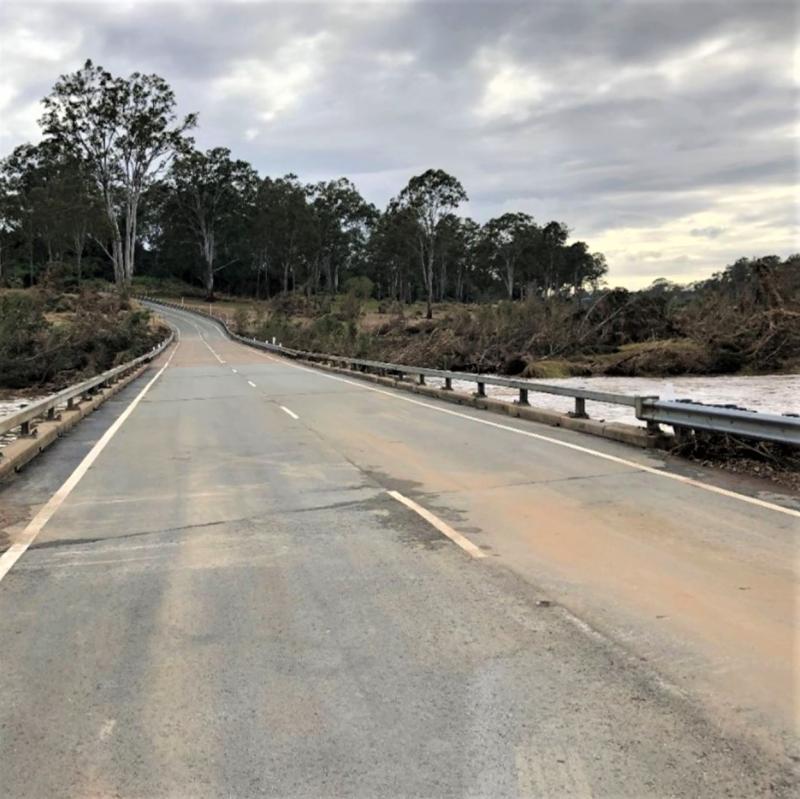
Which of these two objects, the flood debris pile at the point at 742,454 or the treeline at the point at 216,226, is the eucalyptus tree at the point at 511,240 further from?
the flood debris pile at the point at 742,454

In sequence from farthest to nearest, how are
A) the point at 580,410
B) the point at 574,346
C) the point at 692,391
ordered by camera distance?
the point at 574,346 → the point at 692,391 → the point at 580,410

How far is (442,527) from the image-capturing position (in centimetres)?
712

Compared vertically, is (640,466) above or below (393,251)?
below

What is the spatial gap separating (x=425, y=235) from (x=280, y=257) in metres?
34.8

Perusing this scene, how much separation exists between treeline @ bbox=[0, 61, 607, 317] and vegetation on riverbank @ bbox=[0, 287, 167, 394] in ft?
109

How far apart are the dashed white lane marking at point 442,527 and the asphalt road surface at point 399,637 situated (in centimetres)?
3

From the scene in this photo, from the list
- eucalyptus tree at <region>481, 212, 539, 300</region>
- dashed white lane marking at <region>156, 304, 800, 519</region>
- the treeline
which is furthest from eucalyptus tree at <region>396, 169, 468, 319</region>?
dashed white lane marking at <region>156, 304, 800, 519</region>

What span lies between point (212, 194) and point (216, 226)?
5.92m

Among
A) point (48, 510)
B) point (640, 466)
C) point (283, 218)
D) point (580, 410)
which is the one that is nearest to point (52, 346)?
point (580, 410)

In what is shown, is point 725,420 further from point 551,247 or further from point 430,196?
point 551,247

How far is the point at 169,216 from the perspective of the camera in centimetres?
10956

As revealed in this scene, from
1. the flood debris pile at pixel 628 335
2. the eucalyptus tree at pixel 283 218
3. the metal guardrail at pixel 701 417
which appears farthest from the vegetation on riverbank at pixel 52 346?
the eucalyptus tree at pixel 283 218

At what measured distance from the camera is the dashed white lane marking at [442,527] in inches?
251

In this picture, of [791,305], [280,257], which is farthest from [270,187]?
[791,305]
